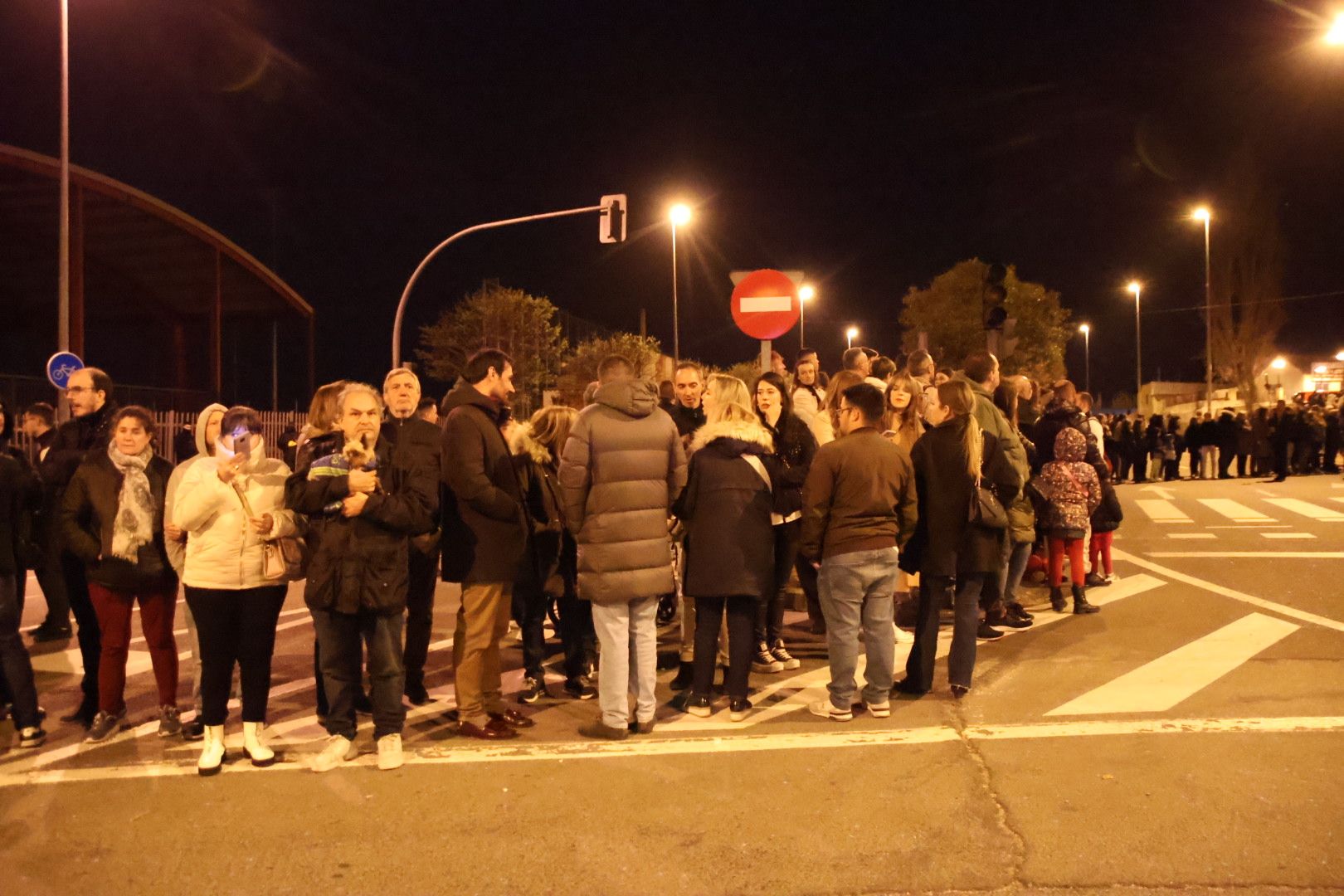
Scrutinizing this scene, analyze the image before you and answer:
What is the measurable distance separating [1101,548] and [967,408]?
4.76 meters

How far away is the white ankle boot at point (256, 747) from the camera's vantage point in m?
5.46

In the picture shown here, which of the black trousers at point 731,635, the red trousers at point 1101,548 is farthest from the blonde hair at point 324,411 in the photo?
the red trousers at point 1101,548

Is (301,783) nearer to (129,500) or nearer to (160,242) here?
(129,500)

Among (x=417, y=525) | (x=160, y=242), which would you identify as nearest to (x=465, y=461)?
(x=417, y=525)

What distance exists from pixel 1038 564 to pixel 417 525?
6.85m

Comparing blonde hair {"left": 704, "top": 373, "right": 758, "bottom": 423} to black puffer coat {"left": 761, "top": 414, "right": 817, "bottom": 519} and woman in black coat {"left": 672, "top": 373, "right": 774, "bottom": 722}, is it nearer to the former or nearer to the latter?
woman in black coat {"left": 672, "top": 373, "right": 774, "bottom": 722}

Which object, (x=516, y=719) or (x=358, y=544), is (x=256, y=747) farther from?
(x=516, y=719)

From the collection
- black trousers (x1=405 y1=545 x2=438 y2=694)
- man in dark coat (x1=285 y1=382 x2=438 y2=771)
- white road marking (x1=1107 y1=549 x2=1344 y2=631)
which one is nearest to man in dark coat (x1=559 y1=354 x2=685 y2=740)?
man in dark coat (x1=285 y1=382 x2=438 y2=771)

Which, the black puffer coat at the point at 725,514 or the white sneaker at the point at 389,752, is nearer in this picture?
the white sneaker at the point at 389,752

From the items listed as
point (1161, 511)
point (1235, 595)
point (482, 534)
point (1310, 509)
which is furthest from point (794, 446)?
point (1310, 509)

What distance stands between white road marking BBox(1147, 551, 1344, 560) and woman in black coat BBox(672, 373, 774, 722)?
26.2 feet

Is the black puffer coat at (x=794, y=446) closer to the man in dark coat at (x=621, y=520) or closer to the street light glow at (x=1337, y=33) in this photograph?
the man in dark coat at (x=621, y=520)

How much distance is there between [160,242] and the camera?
3200cm

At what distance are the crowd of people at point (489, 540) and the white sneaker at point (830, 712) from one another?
15mm
